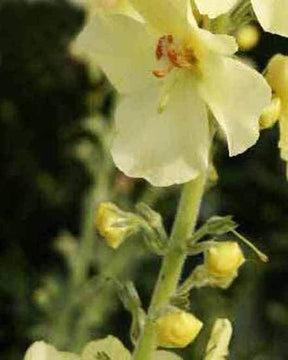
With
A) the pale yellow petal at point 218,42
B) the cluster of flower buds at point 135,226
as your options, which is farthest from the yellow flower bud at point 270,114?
the cluster of flower buds at point 135,226

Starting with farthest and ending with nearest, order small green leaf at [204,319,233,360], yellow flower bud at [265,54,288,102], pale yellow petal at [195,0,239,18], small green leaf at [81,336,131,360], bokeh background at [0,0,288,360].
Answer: bokeh background at [0,0,288,360]
small green leaf at [81,336,131,360]
small green leaf at [204,319,233,360]
yellow flower bud at [265,54,288,102]
pale yellow petal at [195,0,239,18]

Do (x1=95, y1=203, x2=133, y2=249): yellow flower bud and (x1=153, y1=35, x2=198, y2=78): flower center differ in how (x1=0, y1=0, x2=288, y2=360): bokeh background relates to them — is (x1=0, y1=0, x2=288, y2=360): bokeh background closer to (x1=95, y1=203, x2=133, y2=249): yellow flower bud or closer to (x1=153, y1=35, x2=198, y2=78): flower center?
(x1=95, y1=203, x2=133, y2=249): yellow flower bud

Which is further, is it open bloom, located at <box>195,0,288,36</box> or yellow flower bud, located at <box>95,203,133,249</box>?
yellow flower bud, located at <box>95,203,133,249</box>

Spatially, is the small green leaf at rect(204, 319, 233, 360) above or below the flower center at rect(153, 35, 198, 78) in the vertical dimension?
below

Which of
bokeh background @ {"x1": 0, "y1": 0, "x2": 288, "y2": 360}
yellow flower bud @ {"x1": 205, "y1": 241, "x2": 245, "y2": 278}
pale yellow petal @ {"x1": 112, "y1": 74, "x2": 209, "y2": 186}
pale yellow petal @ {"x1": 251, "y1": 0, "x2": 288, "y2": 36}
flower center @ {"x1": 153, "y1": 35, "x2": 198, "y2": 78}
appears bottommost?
bokeh background @ {"x1": 0, "y1": 0, "x2": 288, "y2": 360}

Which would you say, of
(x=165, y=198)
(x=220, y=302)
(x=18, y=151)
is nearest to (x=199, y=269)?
(x=220, y=302)

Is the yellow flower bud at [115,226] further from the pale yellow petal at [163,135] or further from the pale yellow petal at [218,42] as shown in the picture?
the pale yellow petal at [218,42]

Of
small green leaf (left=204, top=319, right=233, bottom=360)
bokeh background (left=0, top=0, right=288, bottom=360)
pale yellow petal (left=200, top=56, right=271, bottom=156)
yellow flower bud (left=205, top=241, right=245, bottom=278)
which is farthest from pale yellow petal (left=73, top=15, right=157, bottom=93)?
bokeh background (left=0, top=0, right=288, bottom=360)

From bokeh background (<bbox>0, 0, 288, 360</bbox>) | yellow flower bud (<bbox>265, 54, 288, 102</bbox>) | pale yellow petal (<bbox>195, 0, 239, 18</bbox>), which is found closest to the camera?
pale yellow petal (<bbox>195, 0, 239, 18</bbox>)
